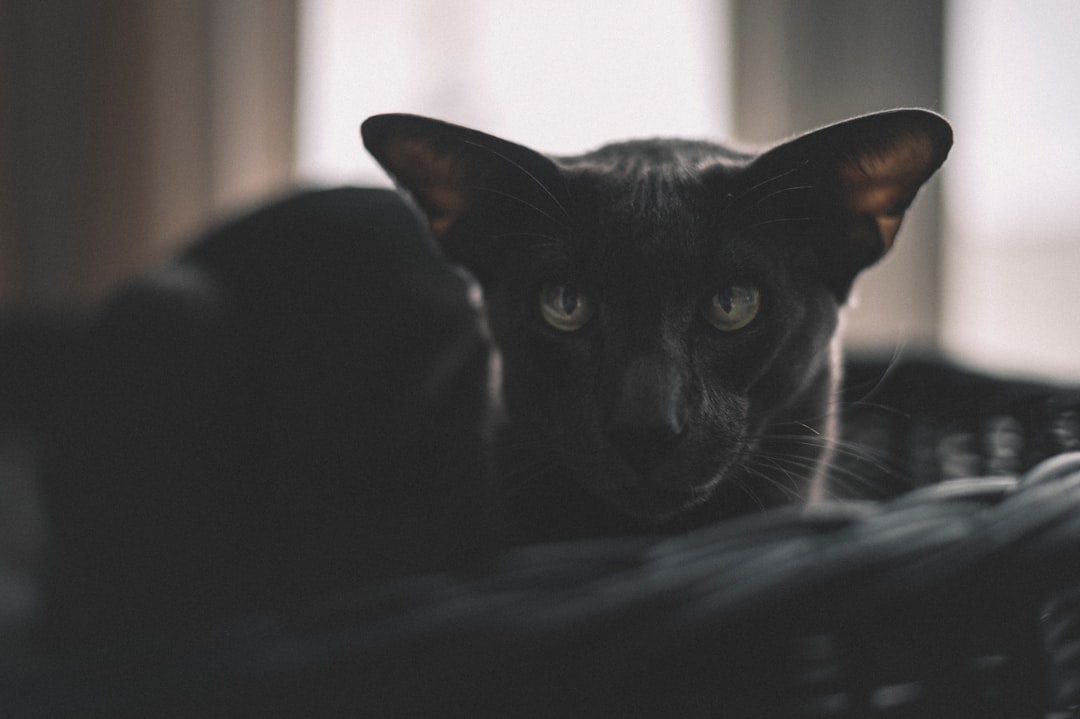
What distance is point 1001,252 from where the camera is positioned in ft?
5.03

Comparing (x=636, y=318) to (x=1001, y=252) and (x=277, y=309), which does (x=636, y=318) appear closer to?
(x=277, y=309)

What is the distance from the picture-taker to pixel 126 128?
1.96m

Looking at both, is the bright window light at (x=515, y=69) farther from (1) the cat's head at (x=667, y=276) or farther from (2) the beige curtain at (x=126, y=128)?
(1) the cat's head at (x=667, y=276)

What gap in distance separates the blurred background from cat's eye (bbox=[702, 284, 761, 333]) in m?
0.62

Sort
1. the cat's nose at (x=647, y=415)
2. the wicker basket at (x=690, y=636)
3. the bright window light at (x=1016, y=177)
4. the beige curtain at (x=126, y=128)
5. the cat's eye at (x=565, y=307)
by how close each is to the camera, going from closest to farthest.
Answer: the wicker basket at (x=690, y=636) → the cat's nose at (x=647, y=415) → the cat's eye at (x=565, y=307) → the bright window light at (x=1016, y=177) → the beige curtain at (x=126, y=128)

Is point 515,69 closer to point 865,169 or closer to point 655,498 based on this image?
point 865,169

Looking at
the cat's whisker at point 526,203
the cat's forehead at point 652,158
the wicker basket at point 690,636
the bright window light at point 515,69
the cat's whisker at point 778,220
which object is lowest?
the wicker basket at point 690,636

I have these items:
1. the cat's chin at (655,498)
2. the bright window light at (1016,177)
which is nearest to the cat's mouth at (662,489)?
the cat's chin at (655,498)

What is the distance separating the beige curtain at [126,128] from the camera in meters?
1.88

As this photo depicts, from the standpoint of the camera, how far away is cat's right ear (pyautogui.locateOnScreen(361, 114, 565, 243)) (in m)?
0.62

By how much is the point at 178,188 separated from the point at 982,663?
78.2 inches

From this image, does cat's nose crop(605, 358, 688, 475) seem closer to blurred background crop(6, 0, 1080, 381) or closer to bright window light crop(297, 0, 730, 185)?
blurred background crop(6, 0, 1080, 381)

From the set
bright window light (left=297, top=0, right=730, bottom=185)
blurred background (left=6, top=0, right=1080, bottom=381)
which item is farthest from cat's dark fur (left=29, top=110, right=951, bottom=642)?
blurred background (left=6, top=0, right=1080, bottom=381)

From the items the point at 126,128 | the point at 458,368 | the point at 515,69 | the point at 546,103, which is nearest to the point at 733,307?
the point at 458,368
